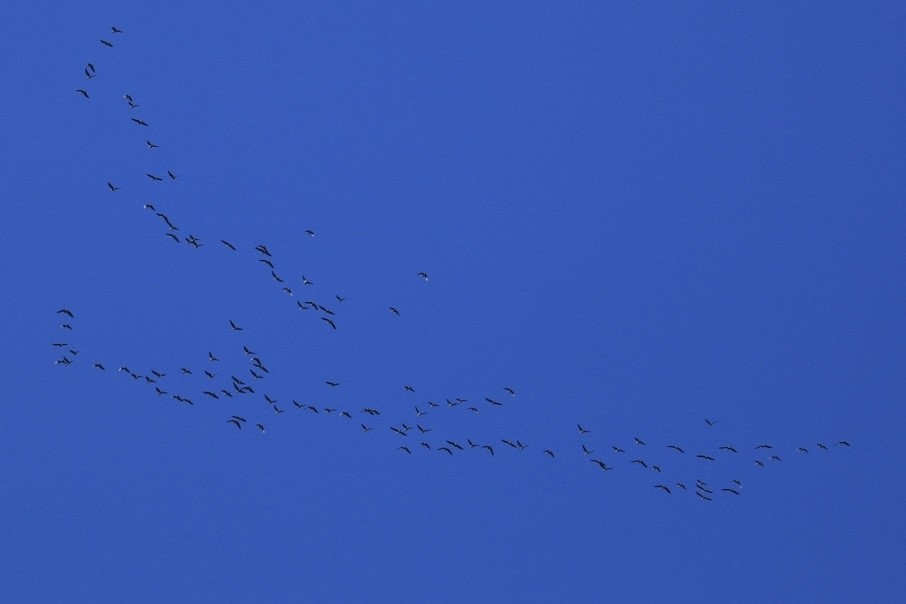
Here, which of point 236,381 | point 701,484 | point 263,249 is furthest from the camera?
point 701,484

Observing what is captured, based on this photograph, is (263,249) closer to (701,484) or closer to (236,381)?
(236,381)

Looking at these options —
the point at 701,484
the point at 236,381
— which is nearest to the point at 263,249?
the point at 236,381

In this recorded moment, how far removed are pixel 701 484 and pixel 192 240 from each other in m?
17.2

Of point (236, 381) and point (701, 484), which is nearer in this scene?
point (236, 381)

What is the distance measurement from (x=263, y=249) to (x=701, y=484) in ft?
51.4

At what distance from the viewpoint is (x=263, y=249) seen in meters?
32.0

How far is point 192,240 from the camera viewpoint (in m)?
32.5

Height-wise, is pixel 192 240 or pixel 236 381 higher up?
pixel 192 240

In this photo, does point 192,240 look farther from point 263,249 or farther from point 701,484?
point 701,484

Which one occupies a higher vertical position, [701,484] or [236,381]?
[701,484]

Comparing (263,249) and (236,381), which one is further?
(236,381)

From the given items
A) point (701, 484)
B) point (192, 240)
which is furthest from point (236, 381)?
point (701, 484)

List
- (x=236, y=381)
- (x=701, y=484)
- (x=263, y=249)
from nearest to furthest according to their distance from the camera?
(x=263, y=249), (x=236, y=381), (x=701, y=484)

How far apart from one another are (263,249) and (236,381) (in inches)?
202
